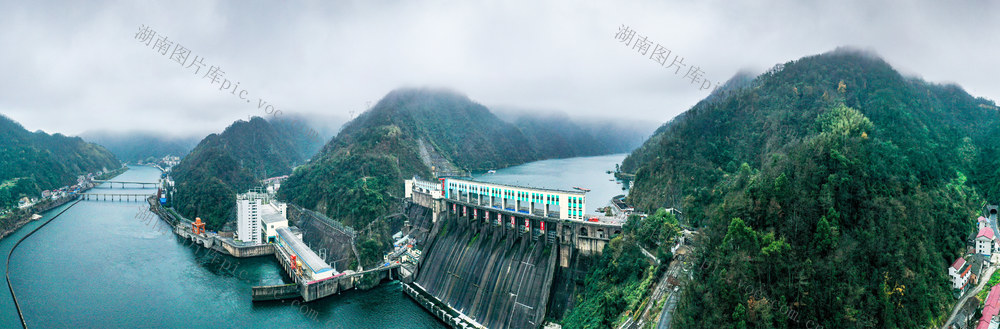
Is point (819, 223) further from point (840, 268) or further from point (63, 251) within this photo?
point (63, 251)

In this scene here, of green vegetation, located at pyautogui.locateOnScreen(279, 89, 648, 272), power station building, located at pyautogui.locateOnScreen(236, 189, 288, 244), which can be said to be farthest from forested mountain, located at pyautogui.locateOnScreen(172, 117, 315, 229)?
power station building, located at pyautogui.locateOnScreen(236, 189, 288, 244)

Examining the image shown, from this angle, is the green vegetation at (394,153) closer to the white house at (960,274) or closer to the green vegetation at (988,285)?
the white house at (960,274)

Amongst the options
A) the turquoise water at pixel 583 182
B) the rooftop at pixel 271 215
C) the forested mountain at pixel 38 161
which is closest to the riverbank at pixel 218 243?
the rooftop at pixel 271 215

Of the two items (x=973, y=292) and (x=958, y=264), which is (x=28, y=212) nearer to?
(x=958, y=264)

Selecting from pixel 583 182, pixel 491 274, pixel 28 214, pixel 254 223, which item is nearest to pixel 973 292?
pixel 491 274

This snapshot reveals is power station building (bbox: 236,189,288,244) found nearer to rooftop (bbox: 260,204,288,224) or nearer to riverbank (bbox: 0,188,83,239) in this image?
rooftop (bbox: 260,204,288,224)
